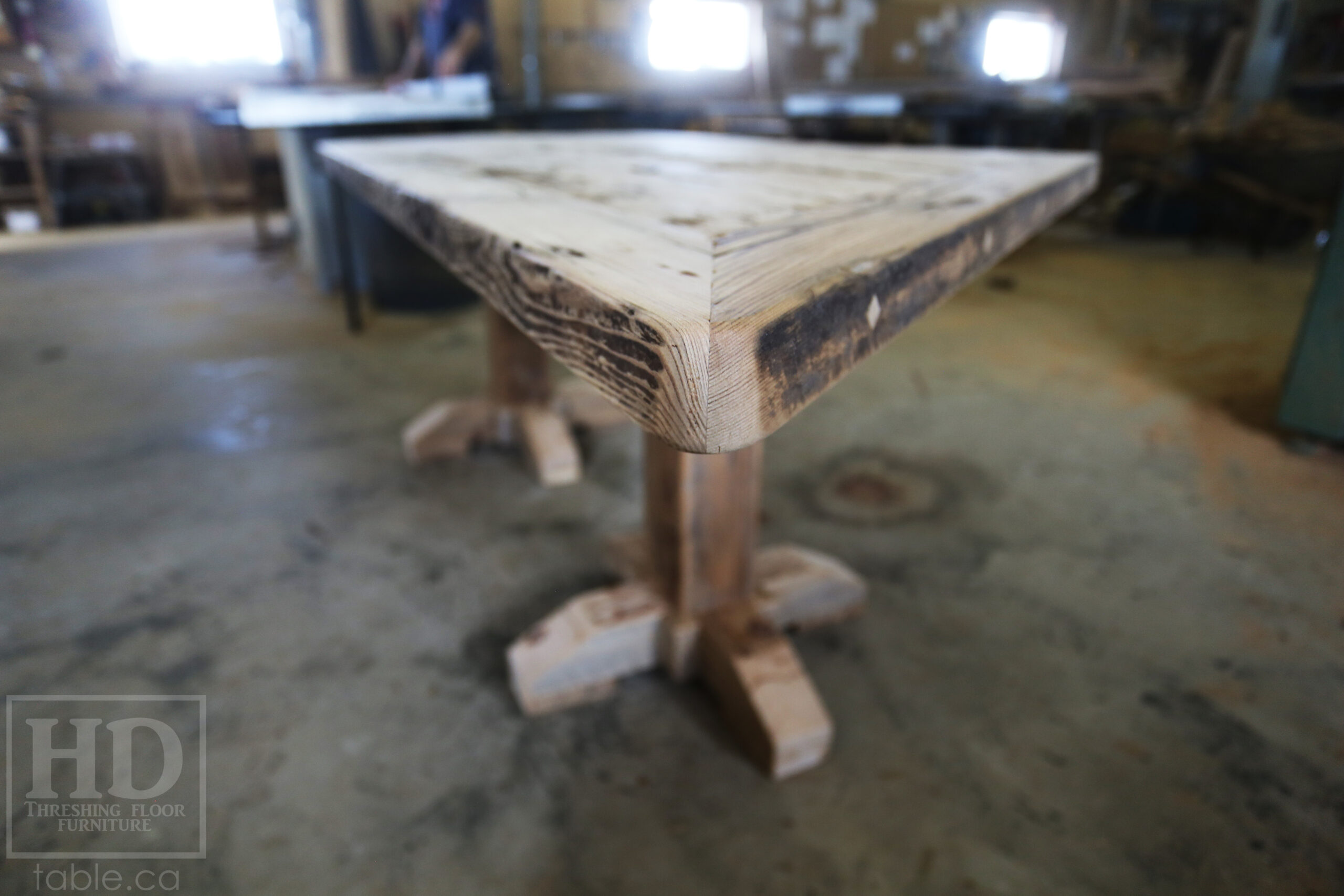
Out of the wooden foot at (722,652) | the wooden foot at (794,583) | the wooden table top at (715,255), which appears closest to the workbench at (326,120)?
the wooden table top at (715,255)

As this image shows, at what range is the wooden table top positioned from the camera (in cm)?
35

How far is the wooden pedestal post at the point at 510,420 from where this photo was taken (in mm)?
1755

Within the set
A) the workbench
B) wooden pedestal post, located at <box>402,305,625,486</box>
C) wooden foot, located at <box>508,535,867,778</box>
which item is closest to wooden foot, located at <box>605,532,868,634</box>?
wooden foot, located at <box>508,535,867,778</box>

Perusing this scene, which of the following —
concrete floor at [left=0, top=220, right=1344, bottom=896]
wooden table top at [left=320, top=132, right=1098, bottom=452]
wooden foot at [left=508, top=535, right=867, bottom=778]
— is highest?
wooden table top at [left=320, top=132, right=1098, bottom=452]

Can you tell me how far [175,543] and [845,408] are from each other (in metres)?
1.61

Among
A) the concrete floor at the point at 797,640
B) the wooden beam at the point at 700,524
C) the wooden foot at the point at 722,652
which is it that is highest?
the wooden beam at the point at 700,524

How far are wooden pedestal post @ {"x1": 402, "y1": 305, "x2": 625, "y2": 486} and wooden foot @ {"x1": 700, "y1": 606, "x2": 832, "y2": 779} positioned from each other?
75 centimetres

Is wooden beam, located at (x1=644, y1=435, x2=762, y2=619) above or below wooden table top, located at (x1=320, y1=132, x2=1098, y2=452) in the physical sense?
below

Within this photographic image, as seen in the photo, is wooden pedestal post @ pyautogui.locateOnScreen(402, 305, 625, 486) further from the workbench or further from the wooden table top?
the workbench

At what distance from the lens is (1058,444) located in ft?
6.27

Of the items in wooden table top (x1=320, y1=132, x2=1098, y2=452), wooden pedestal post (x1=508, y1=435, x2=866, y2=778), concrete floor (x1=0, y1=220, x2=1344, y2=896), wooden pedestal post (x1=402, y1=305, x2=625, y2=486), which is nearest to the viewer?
wooden table top (x1=320, y1=132, x2=1098, y2=452)

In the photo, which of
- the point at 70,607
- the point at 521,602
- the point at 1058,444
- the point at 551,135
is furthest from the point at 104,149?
the point at 1058,444

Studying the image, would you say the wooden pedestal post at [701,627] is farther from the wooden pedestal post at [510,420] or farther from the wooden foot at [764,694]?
the wooden pedestal post at [510,420]

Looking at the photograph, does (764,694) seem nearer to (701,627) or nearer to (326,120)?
(701,627)
